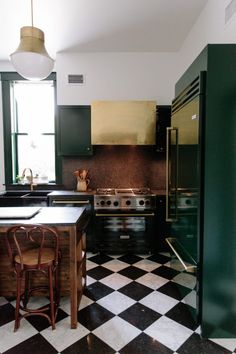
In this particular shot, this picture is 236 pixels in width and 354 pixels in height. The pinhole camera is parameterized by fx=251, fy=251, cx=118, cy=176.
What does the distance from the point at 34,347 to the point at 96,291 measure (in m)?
0.92

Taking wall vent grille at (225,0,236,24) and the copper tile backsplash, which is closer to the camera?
wall vent grille at (225,0,236,24)

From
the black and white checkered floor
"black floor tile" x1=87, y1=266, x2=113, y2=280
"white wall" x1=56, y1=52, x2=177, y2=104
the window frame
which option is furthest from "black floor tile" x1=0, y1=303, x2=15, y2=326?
"white wall" x1=56, y1=52, x2=177, y2=104

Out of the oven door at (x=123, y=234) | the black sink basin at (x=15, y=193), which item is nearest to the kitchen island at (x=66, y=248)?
the oven door at (x=123, y=234)

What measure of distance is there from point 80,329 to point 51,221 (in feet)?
3.13

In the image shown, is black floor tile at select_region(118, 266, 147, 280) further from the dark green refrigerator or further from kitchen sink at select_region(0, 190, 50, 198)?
kitchen sink at select_region(0, 190, 50, 198)

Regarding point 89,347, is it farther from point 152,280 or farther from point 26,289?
point 152,280

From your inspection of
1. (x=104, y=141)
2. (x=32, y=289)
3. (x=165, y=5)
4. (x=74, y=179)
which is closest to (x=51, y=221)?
(x=32, y=289)

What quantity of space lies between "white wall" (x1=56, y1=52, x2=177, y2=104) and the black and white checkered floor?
9.38 ft

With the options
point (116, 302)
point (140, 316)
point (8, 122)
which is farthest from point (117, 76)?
point (140, 316)

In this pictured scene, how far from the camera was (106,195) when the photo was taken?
12.1 feet

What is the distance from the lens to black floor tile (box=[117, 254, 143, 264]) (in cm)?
358

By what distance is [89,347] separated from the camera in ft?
6.37

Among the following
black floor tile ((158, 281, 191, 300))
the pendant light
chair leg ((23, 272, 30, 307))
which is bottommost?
black floor tile ((158, 281, 191, 300))

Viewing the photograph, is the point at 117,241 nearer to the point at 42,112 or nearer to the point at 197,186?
the point at 197,186
